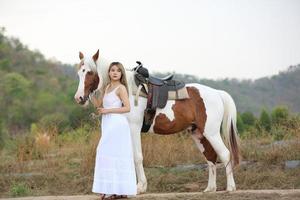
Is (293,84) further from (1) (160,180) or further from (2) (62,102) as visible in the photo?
(1) (160,180)

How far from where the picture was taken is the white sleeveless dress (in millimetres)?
6027

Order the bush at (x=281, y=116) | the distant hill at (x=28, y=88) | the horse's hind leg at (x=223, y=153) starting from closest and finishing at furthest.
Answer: the horse's hind leg at (x=223, y=153), the bush at (x=281, y=116), the distant hill at (x=28, y=88)

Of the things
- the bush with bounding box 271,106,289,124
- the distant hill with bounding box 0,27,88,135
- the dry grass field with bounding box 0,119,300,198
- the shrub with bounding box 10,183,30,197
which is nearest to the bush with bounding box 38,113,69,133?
the dry grass field with bounding box 0,119,300,198

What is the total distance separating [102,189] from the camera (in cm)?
602

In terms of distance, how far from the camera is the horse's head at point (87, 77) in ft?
22.0

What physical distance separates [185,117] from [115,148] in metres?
1.69

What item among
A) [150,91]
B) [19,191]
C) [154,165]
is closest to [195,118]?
[150,91]

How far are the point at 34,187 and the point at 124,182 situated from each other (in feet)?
13.0

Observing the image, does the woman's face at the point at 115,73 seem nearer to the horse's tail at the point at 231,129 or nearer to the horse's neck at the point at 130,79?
the horse's neck at the point at 130,79

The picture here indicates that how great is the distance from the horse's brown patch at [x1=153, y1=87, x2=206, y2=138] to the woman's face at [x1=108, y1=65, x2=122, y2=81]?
1.26 meters

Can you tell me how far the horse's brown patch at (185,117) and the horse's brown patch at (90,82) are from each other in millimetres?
1065

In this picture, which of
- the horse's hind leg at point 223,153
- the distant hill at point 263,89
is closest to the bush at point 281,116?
the horse's hind leg at point 223,153

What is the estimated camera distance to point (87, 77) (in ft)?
22.2

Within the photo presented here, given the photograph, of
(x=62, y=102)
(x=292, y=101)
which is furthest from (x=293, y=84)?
(x=62, y=102)
